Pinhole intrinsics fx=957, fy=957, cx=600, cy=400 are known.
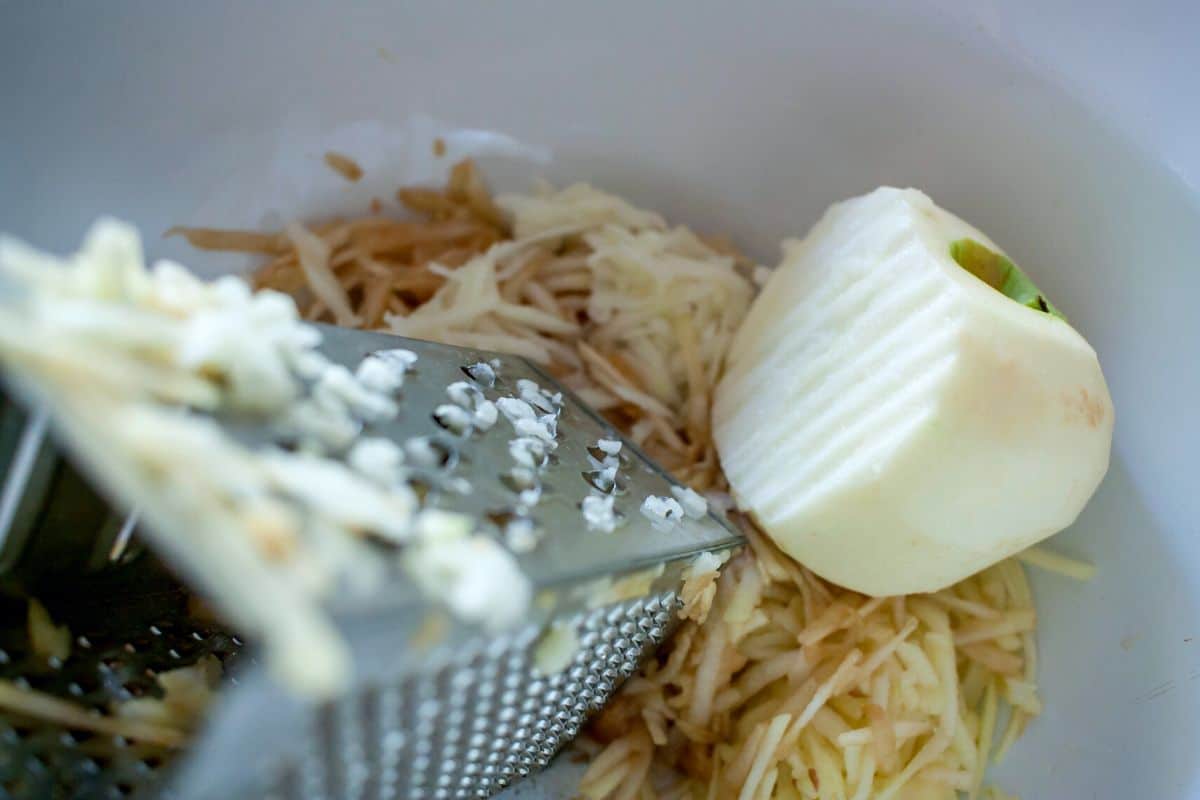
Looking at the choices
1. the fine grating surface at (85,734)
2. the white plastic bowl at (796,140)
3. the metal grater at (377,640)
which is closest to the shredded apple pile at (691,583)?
the white plastic bowl at (796,140)

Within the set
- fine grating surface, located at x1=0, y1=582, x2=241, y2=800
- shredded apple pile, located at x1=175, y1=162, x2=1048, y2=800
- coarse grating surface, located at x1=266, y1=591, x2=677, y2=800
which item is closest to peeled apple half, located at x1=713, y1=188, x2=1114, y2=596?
shredded apple pile, located at x1=175, y1=162, x2=1048, y2=800

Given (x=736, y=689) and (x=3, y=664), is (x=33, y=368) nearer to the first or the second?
(x=3, y=664)

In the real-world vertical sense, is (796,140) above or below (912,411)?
above

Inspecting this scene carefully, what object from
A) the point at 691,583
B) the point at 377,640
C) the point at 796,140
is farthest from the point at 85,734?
the point at 796,140

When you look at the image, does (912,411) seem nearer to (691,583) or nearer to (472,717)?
(691,583)

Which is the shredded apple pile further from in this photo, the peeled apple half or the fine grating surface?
the fine grating surface
